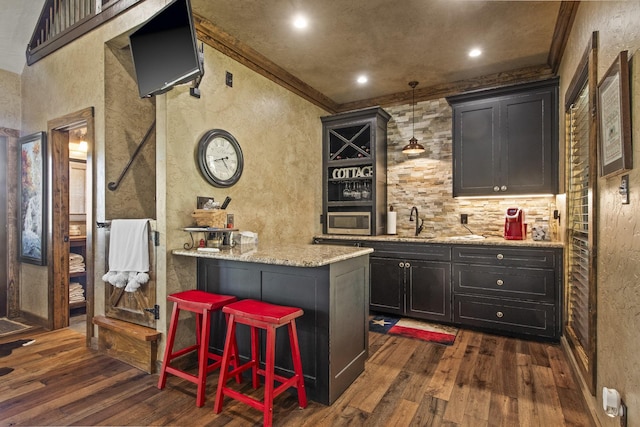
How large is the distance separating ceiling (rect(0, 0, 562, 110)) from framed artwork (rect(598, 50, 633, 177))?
1.50 m

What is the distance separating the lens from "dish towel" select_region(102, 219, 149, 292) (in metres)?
2.66

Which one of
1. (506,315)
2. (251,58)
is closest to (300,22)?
(251,58)

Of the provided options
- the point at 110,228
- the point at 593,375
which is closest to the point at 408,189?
the point at 593,375

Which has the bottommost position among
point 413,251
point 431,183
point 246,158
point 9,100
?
point 413,251

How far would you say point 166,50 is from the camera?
7.93ft

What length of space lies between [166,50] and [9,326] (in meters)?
3.50

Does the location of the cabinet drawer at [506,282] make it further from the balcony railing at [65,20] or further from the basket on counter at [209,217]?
the balcony railing at [65,20]

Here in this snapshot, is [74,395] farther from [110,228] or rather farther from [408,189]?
[408,189]

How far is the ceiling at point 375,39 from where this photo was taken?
8.99 feet

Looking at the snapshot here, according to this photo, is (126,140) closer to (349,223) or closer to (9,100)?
(9,100)

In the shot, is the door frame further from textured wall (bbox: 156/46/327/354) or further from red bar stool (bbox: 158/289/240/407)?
red bar stool (bbox: 158/289/240/407)

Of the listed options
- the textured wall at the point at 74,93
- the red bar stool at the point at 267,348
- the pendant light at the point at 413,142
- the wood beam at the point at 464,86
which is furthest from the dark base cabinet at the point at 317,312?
the wood beam at the point at 464,86

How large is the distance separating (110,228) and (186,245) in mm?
761

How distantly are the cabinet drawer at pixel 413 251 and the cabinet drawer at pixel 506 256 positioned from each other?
0.40 feet
